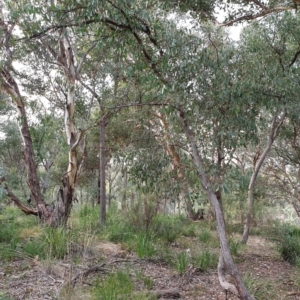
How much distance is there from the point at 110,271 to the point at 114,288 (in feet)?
3.17

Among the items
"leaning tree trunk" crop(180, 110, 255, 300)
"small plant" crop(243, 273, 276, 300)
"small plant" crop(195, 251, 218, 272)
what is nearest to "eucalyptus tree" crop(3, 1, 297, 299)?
"leaning tree trunk" crop(180, 110, 255, 300)

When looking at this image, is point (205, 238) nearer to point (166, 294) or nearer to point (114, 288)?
point (166, 294)

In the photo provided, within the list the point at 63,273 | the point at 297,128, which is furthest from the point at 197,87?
the point at 297,128

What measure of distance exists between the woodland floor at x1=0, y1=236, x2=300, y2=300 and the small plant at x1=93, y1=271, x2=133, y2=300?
13cm

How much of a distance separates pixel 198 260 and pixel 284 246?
231cm

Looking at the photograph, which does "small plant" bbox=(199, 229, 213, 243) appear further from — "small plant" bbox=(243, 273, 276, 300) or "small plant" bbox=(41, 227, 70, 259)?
"small plant" bbox=(41, 227, 70, 259)

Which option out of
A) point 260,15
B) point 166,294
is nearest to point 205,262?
point 166,294

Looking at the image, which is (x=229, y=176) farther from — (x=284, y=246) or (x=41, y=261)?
(x=284, y=246)

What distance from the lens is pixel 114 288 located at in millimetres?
3717

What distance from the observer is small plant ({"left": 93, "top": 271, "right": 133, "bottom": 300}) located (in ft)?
11.4

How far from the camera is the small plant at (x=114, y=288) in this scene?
11.4 ft

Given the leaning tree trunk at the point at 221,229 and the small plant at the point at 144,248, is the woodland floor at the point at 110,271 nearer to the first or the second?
the small plant at the point at 144,248

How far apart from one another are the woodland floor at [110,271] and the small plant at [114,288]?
131 mm

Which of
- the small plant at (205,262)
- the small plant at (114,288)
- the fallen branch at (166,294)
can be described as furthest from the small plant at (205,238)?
the small plant at (114,288)
